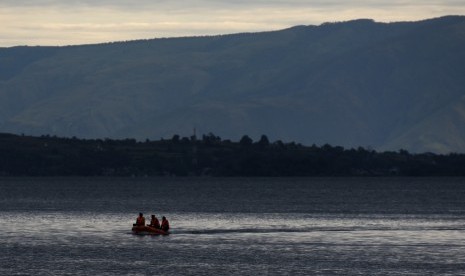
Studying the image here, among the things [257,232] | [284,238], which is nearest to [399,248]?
[284,238]

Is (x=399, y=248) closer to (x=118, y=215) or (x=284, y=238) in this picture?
(x=284, y=238)

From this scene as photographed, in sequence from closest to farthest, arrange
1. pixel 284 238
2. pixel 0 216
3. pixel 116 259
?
pixel 116 259 → pixel 284 238 → pixel 0 216

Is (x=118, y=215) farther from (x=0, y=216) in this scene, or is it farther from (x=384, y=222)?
(x=384, y=222)

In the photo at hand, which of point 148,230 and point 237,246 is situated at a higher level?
point 148,230

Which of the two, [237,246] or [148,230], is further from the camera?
[148,230]

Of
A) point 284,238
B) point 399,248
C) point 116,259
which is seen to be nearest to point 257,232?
point 284,238

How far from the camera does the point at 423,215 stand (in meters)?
198

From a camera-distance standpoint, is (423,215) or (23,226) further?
(423,215)

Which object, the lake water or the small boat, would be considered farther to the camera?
the small boat

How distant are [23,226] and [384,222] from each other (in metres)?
50.9

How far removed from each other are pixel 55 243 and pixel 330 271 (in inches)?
1517

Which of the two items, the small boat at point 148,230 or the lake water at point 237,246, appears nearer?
the lake water at point 237,246

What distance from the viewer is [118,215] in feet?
643

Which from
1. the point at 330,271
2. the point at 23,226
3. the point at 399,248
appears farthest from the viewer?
the point at 23,226
